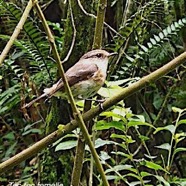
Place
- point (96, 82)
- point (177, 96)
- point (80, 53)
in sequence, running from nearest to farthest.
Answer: point (96, 82) < point (80, 53) < point (177, 96)

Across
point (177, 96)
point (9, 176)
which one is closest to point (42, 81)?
point (177, 96)

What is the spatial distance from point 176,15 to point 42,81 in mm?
1055

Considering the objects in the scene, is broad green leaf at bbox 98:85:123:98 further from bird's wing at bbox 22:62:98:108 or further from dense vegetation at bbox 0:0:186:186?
bird's wing at bbox 22:62:98:108

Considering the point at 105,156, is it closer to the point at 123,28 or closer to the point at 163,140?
the point at 123,28

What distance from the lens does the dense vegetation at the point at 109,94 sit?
1741mm

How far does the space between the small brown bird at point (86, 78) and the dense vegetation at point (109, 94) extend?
0.07m

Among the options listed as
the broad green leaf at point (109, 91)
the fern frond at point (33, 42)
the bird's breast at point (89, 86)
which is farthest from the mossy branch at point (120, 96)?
the fern frond at point (33, 42)

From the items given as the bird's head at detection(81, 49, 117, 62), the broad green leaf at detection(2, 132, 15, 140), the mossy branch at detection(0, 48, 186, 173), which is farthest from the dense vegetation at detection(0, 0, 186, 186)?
the mossy branch at detection(0, 48, 186, 173)

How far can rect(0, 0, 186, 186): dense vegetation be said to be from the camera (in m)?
1.74

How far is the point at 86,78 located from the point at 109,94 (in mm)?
212

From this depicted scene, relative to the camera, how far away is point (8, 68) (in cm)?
266

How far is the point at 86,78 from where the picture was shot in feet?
5.18

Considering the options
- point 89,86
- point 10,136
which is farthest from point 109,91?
point 10,136

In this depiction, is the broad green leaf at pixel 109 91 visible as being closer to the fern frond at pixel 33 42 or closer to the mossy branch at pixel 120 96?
the mossy branch at pixel 120 96
